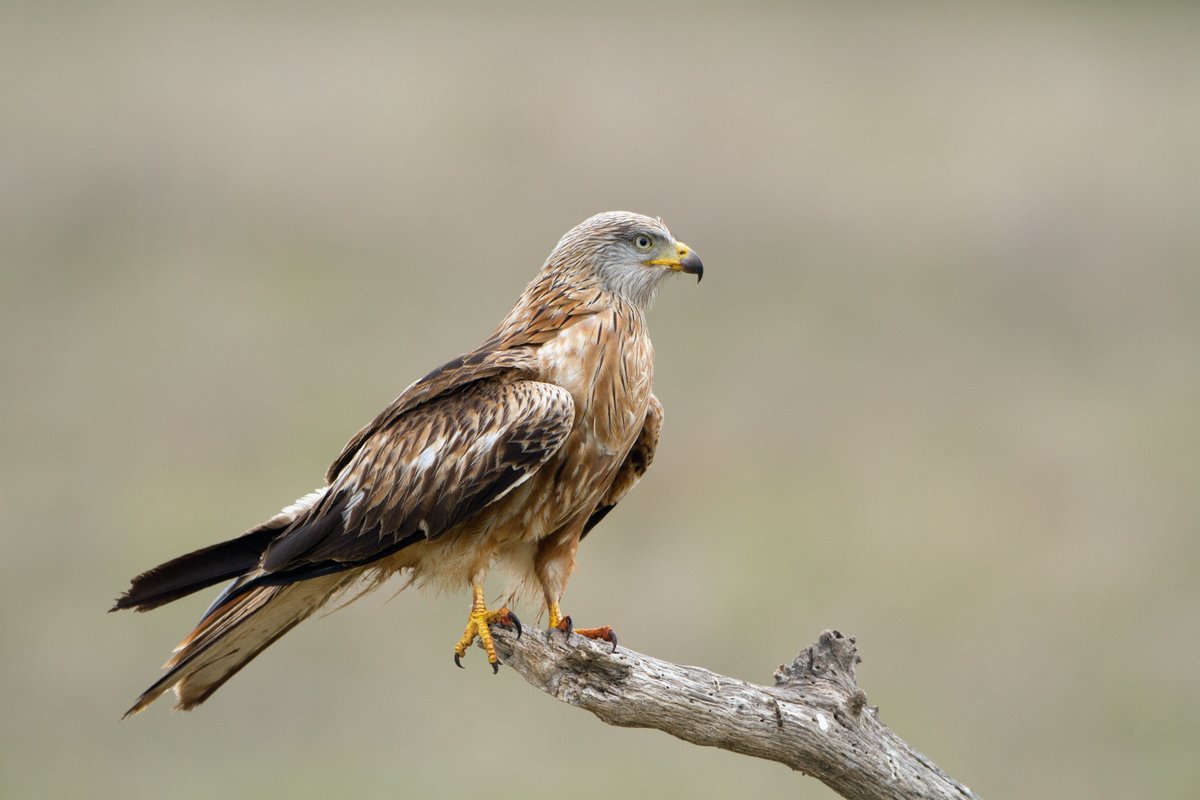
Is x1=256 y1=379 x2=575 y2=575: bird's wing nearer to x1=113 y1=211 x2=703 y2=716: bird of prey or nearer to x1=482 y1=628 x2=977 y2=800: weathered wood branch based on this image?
x1=113 y1=211 x2=703 y2=716: bird of prey

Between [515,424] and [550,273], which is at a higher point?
[550,273]

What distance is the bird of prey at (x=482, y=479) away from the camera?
4.88 metres

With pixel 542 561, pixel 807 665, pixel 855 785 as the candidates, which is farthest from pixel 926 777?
pixel 542 561

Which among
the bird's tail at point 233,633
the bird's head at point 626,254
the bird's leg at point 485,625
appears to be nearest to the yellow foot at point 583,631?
the bird's leg at point 485,625

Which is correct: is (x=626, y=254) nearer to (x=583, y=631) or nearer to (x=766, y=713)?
(x=583, y=631)

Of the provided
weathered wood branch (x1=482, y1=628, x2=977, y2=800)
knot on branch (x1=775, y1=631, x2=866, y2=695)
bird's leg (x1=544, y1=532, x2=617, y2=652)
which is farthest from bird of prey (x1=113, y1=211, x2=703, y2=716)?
knot on branch (x1=775, y1=631, x2=866, y2=695)

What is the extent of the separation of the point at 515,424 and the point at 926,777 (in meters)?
1.92

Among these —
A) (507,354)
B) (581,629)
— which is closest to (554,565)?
(581,629)

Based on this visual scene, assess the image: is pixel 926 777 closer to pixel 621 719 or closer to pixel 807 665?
pixel 807 665

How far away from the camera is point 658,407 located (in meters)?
5.46

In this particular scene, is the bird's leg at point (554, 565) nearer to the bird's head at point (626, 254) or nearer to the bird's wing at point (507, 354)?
the bird's wing at point (507, 354)

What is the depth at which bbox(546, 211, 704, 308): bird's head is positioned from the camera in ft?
17.8

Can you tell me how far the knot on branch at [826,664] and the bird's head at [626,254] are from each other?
63.0 inches

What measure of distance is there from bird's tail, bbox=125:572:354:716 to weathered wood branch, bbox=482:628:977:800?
3.48ft
